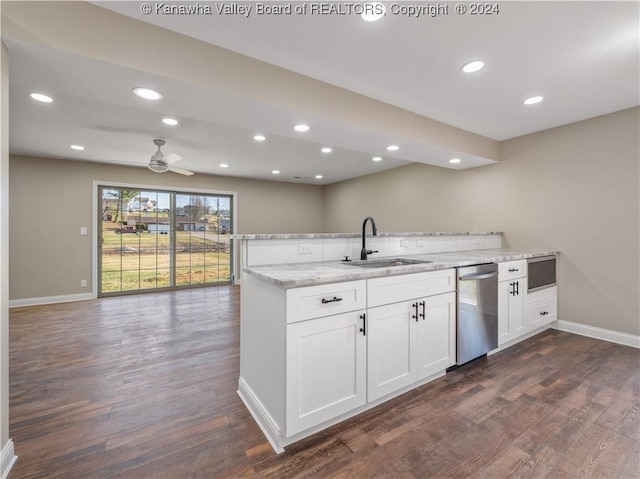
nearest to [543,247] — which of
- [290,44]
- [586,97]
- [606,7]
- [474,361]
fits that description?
[586,97]

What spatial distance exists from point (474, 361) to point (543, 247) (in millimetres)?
1897

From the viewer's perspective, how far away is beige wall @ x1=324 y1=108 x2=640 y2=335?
2953 mm

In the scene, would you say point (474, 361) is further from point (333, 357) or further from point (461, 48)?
point (461, 48)

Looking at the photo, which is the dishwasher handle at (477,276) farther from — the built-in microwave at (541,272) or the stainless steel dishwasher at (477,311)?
the built-in microwave at (541,272)

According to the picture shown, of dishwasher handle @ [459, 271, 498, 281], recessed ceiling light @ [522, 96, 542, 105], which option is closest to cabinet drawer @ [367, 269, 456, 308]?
dishwasher handle @ [459, 271, 498, 281]

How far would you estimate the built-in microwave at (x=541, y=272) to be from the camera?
123 inches

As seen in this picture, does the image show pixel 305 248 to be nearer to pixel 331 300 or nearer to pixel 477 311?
pixel 331 300

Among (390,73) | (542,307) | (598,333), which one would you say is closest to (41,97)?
(390,73)

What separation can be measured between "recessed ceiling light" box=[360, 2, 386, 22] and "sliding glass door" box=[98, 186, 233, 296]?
208 inches

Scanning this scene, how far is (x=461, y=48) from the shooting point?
1988 millimetres

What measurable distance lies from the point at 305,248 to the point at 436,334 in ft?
3.90

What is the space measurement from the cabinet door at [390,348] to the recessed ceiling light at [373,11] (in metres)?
1.73

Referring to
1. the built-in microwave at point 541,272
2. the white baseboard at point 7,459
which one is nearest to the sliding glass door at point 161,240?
the white baseboard at point 7,459

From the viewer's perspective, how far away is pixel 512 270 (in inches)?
114
